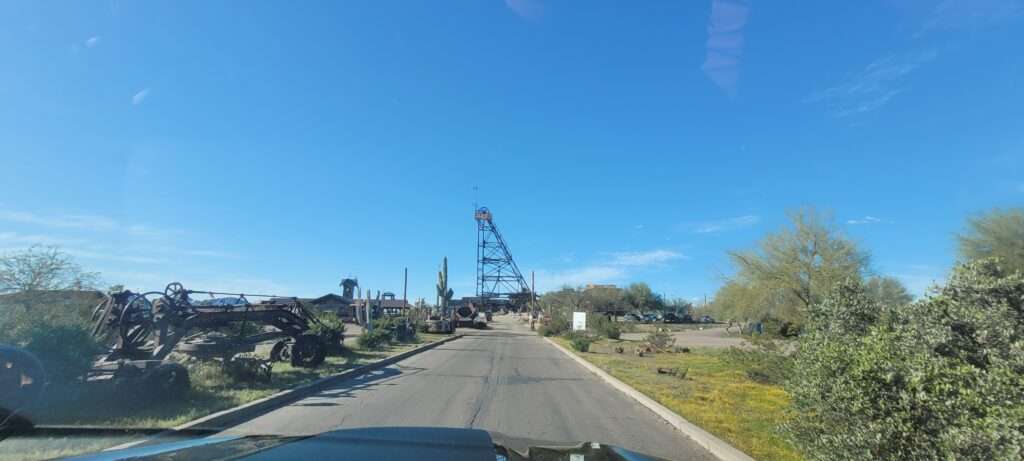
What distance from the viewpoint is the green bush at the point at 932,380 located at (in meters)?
3.52

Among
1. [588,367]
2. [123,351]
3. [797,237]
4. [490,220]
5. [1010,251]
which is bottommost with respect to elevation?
[588,367]

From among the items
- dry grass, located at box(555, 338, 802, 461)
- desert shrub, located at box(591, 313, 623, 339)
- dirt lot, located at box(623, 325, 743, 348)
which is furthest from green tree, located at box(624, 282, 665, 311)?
dry grass, located at box(555, 338, 802, 461)

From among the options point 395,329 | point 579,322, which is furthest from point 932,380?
point 579,322

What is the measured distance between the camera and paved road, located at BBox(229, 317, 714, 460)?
7855 mm

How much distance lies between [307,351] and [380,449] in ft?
43.1

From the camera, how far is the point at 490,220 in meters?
91.9

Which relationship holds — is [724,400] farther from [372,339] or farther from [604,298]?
[604,298]

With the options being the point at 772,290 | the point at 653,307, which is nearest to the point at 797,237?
the point at 772,290

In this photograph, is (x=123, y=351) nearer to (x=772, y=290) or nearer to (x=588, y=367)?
(x=588, y=367)

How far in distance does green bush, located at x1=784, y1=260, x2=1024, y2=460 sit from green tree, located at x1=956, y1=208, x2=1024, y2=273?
13.5 meters

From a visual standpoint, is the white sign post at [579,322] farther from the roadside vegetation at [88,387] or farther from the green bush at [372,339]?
the roadside vegetation at [88,387]

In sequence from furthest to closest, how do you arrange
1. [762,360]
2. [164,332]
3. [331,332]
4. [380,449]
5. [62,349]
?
[331,332], [762,360], [164,332], [62,349], [380,449]

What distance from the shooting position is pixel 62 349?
8117 millimetres

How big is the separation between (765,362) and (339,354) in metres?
13.4
